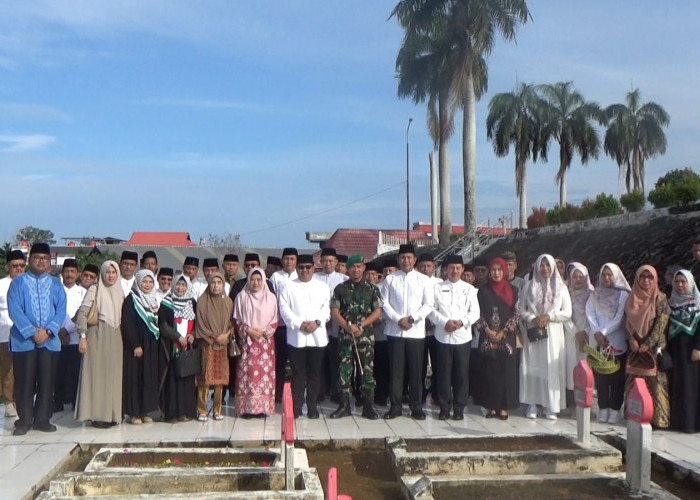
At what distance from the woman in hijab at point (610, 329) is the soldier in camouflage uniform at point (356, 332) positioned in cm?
A: 218

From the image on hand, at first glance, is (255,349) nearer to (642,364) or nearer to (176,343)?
(176,343)

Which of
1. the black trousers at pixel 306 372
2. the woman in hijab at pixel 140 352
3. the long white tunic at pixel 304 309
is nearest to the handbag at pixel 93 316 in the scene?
the woman in hijab at pixel 140 352

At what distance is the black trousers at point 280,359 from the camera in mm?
7762

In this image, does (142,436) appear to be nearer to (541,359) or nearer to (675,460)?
(541,359)

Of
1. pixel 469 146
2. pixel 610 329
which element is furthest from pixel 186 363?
pixel 469 146

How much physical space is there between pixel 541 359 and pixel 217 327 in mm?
3332

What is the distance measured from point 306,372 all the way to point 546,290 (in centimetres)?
262

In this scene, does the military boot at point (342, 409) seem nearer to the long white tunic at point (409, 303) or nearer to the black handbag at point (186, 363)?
the long white tunic at point (409, 303)

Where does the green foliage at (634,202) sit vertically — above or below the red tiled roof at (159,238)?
below

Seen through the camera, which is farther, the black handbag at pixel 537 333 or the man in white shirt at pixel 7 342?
the man in white shirt at pixel 7 342

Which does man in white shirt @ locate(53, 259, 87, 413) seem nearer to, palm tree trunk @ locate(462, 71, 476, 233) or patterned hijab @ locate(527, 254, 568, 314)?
patterned hijab @ locate(527, 254, 568, 314)

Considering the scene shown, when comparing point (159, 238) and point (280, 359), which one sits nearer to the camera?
point (280, 359)

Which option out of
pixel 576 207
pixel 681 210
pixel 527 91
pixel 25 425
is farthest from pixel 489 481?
pixel 527 91

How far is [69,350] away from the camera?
7723 mm
